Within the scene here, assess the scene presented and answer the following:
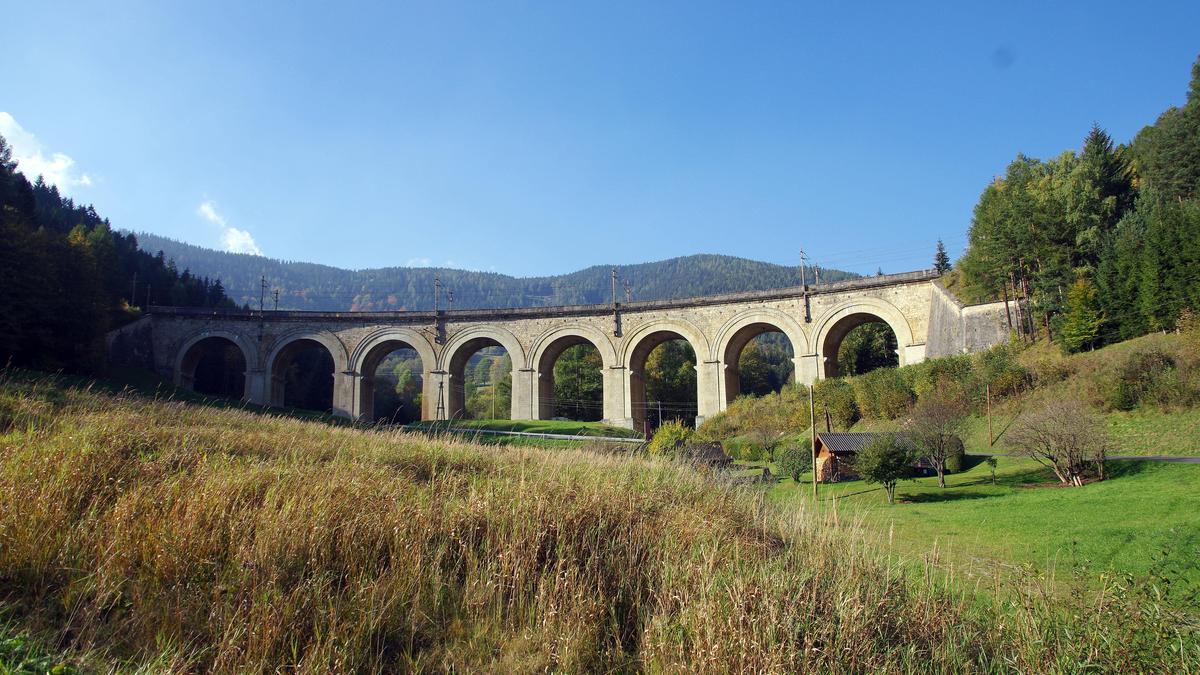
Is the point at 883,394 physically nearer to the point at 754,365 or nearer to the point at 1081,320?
the point at 1081,320

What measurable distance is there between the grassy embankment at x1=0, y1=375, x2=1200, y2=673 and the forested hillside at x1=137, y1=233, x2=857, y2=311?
130976mm

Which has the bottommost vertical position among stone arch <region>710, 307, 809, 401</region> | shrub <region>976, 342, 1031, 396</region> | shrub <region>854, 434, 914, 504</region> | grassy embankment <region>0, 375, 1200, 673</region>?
shrub <region>854, 434, 914, 504</region>

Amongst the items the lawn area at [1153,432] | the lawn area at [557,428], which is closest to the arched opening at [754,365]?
the lawn area at [557,428]

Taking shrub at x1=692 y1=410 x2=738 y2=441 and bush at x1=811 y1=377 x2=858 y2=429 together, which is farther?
shrub at x1=692 y1=410 x2=738 y2=441

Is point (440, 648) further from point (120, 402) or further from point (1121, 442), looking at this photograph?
point (1121, 442)

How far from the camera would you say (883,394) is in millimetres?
23281

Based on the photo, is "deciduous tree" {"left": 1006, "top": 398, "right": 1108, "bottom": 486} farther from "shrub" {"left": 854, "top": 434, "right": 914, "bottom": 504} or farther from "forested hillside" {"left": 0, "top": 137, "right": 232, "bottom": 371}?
"forested hillside" {"left": 0, "top": 137, "right": 232, "bottom": 371}

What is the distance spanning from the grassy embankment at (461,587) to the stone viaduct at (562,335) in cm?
2257

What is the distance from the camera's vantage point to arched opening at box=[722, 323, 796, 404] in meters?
28.1

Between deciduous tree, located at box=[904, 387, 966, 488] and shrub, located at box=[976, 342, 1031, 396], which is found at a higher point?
shrub, located at box=[976, 342, 1031, 396]

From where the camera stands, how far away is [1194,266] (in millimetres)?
18328

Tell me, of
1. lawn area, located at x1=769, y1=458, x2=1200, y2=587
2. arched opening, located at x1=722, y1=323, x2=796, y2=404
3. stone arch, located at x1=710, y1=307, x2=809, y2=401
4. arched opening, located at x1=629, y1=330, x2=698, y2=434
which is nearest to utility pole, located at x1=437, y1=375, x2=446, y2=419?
arched opening, located at x1=629, y1=330, x2=698, y2=434

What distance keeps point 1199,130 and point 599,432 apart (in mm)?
30078

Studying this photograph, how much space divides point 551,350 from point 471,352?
4431 mm
